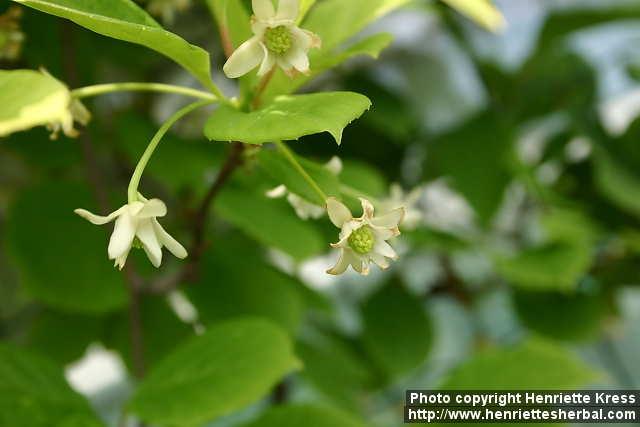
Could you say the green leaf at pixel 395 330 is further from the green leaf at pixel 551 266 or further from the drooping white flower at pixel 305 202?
the drooping white flower at pixel 305 202

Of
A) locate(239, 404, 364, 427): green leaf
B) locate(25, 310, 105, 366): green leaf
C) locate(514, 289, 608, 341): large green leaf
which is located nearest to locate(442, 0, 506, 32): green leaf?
locate(239, 404, 364, 427): green leaf

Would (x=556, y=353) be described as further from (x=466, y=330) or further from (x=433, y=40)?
(x=433, y=40)

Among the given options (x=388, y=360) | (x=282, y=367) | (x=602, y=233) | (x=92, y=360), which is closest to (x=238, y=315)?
(x=282, y=367)

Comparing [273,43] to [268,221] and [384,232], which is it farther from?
[268,221]

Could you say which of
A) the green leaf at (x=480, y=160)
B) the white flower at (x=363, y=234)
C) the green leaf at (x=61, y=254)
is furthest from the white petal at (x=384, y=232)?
the green leaf at (x=480, y=160)

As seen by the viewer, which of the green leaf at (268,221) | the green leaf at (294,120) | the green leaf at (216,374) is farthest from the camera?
the green leaf at (268,221)

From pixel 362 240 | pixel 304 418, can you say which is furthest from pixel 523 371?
pixel 362 240
